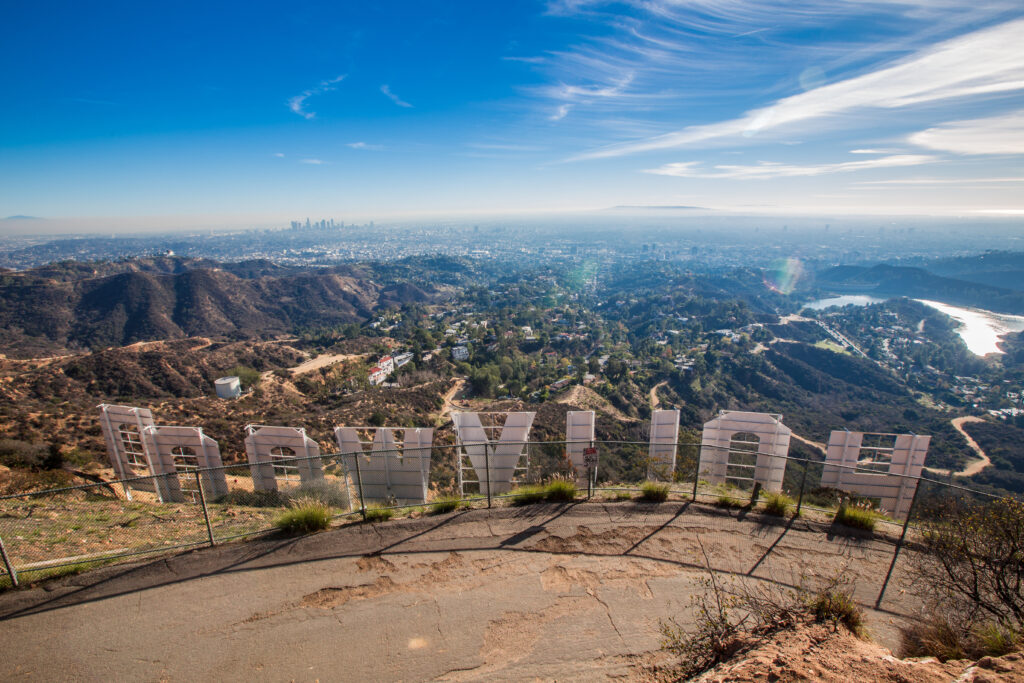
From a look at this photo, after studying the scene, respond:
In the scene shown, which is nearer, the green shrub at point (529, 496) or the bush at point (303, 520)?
the bush at point (303, 520)

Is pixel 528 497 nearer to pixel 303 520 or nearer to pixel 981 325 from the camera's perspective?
pixel 303 520

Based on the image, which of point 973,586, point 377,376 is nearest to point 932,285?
point 377,376

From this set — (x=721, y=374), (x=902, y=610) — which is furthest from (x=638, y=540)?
(x=721, y=374)

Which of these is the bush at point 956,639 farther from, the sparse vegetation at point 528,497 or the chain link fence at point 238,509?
the sparse vegetation at point 528,497

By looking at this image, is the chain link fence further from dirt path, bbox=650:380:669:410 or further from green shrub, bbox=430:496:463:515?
dirt path, bbox=650:380:669:410

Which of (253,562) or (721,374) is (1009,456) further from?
(253,562)

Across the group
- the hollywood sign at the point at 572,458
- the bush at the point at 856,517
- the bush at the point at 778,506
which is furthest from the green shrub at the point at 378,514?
the bush at the point at 856,517
